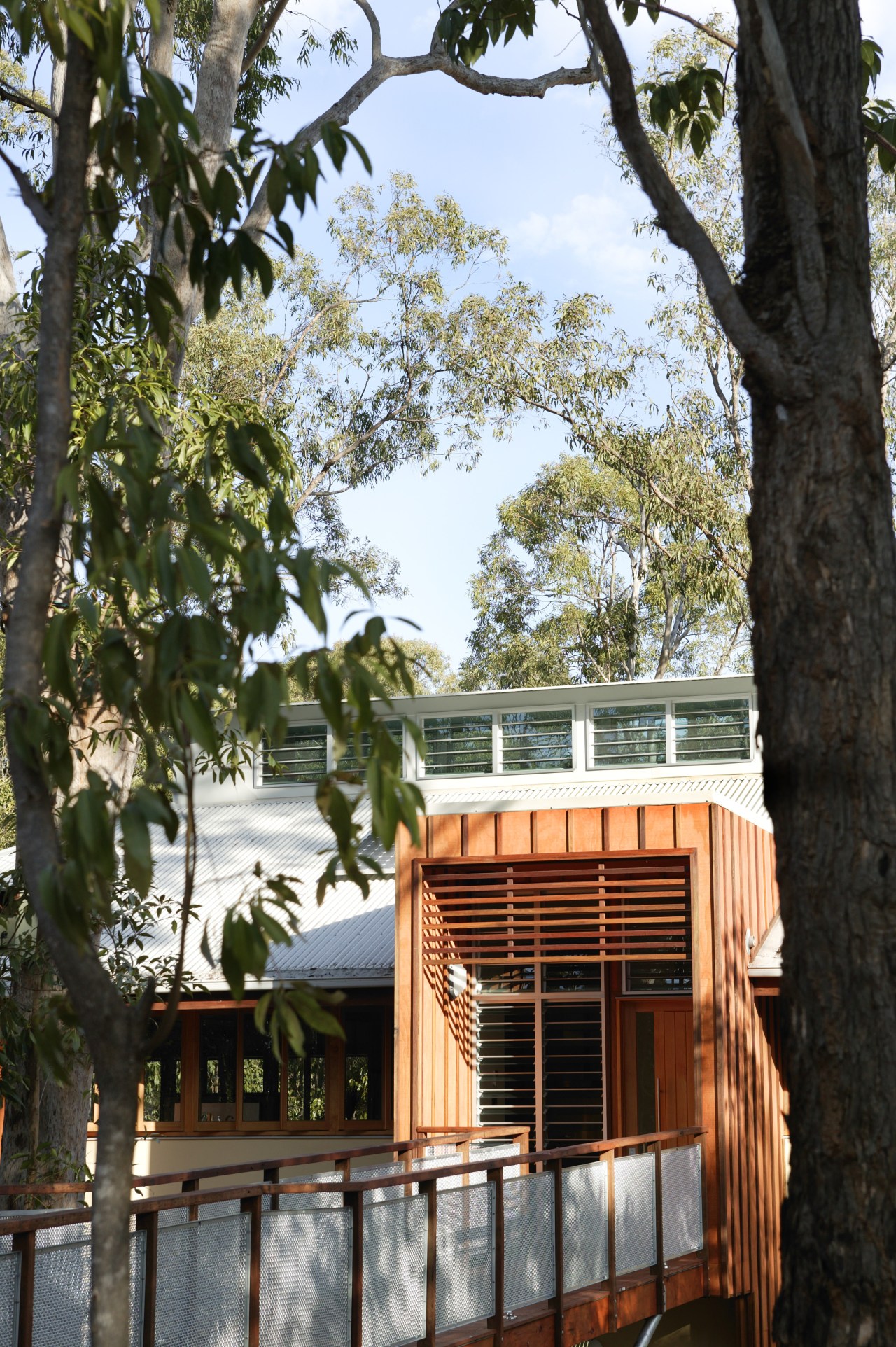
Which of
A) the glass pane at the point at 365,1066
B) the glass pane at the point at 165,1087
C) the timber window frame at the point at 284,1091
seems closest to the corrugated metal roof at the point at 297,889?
the timber window frame at the point at 284,1091

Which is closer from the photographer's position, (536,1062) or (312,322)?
(536,1062)

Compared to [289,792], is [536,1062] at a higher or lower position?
lower

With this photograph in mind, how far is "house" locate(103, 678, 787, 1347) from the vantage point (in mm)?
11742

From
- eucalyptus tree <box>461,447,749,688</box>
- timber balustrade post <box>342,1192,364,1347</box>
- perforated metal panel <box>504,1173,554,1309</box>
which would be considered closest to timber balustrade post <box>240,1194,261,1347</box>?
timber balustrade post <box>342,1192,364,1347</box>

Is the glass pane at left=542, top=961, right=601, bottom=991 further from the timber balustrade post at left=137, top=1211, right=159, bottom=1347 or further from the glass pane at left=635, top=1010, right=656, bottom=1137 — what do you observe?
the timber balustrade post at left=137, top=1211, right=159, bottom=1347

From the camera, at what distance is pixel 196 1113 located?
16016 mm

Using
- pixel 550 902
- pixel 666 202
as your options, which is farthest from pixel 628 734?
pixel 666 202

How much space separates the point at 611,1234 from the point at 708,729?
384 inches

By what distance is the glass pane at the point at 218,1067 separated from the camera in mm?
15984

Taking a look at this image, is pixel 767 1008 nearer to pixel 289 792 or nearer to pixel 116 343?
pixel 289 792

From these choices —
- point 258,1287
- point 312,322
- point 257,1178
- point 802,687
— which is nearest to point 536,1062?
point 257,1178

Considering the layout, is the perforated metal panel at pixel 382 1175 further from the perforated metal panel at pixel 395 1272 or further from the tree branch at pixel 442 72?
the tree branch at pixel 442 72

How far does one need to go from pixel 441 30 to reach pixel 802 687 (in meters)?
4.00

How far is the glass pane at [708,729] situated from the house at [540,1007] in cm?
60
